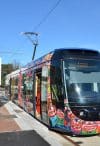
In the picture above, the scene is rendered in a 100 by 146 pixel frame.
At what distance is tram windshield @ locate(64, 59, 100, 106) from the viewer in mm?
13195

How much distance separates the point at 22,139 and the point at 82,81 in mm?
2971

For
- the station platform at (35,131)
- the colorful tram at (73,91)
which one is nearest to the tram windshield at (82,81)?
the colorful tram at (73,91)

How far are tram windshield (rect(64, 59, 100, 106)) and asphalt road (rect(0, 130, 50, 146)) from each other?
5.67 ft

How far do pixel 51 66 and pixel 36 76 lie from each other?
11.1ft

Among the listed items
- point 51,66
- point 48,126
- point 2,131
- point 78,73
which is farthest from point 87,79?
point 2,131

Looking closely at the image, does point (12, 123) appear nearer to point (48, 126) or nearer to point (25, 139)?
point (48, 126)

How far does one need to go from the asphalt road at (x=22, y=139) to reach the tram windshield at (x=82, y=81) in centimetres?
173

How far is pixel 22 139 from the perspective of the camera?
12133 mm

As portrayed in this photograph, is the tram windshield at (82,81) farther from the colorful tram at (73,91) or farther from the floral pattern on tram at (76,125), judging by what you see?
the floral pattern on tram at (76,125)

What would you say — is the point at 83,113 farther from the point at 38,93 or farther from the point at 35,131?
the point at 38,93

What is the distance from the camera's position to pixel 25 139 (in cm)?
1214

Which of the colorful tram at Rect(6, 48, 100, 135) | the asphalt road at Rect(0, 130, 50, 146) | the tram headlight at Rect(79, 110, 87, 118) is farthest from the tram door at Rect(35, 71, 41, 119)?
the tram headlight at Rect(79, 110, 87, 118)

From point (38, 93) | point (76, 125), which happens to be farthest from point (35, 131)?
point (38, 93)

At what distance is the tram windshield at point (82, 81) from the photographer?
13.2 meters
